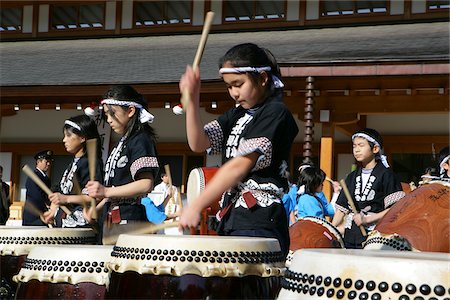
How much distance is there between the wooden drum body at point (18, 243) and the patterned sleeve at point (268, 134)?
114 centimetres

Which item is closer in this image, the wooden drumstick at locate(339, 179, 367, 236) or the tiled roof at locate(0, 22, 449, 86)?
the wooden drumstick at locate(339, 179, 367, 236)

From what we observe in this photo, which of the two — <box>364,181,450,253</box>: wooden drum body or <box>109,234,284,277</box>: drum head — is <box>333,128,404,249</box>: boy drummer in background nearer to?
<box>364,181,450,253</box>: wooden drum body

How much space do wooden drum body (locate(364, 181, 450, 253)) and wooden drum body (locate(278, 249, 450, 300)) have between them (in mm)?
1034

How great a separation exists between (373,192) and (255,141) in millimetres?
2365

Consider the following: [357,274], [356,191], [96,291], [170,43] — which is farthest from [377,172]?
[170,43]

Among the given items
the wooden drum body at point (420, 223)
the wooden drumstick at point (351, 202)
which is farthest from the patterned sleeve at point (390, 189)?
the wooden drum body at point (420, 223)

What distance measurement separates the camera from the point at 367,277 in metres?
1.32

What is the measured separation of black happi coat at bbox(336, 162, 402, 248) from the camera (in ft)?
14.3

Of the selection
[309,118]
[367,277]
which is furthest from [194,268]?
[309,118]

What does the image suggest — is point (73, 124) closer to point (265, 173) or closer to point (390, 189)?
point (265, 173)

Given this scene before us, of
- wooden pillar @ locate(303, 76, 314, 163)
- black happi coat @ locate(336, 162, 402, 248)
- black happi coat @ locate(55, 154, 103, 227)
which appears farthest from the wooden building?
black happi coat @ locate(55, 154, 103, 227)

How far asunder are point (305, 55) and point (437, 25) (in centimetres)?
265

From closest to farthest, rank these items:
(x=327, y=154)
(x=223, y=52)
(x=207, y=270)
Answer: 1. (x=207, y=270)
2. (x=327, y=154)
3. (x=223, y=52)

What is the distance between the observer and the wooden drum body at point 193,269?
197cm
